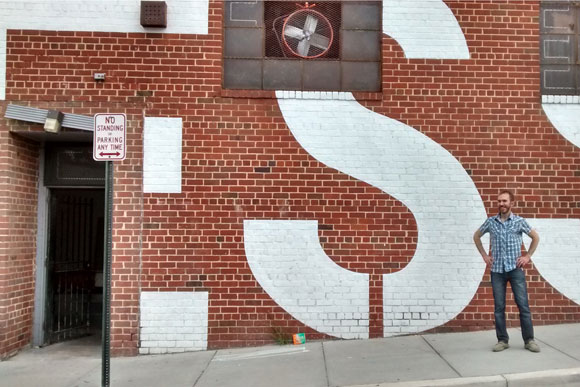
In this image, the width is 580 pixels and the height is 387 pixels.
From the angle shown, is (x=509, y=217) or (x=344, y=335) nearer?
(x=509, y=217)

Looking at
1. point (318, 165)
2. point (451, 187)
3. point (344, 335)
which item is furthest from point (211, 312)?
point (451, 187)

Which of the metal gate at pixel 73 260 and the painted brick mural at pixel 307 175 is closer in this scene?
the painted brick mural at pixel 307 175

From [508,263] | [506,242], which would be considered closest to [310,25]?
[506,242]

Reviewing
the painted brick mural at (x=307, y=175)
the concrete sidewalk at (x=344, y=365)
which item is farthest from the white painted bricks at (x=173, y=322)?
the concrete sidewalk at (x=344, y=365)

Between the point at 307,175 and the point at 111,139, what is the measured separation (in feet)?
9.14

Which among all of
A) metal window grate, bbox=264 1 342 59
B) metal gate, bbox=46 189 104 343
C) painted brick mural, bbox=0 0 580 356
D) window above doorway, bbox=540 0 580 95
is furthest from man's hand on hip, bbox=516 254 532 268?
metal gate, bbox=46 189 104 343

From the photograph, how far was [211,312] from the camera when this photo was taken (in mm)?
7336

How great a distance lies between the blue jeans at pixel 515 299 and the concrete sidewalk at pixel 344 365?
243 millimetres

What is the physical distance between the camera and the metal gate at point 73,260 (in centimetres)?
821

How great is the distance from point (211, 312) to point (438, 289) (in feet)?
9.95

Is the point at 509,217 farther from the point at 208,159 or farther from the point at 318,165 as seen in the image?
the point at 208,159

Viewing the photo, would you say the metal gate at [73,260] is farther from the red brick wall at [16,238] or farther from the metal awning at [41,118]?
the metal awning at [41,118]

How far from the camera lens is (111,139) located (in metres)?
5.61

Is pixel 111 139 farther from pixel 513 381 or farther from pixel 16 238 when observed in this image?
pixel 513 381
